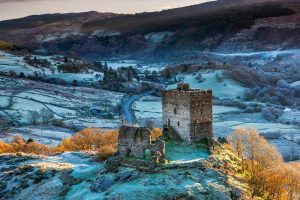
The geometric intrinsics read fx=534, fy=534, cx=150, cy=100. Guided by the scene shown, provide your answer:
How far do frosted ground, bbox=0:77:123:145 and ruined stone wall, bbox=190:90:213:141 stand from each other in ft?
191

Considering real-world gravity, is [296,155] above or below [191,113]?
below

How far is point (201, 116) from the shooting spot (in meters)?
56.7

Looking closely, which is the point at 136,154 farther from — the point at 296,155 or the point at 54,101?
A: the point at 54,101

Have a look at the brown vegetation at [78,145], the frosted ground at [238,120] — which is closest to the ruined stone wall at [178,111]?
the brown vegetation at [78,145]

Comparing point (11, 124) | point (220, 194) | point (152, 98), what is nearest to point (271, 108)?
point (152, 98)

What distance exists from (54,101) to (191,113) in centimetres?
12098

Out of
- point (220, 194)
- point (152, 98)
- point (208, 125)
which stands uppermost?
point (208, 125)

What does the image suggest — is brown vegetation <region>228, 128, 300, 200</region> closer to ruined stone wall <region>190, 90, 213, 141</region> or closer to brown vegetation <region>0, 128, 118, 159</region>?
ruined stone wall <region>190, 90, 213, 141</region>

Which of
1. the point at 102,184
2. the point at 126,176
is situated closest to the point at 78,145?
the point at 102,184

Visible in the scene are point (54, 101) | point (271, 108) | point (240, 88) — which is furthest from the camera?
point (240, 88)

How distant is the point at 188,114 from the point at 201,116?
1.64 metres

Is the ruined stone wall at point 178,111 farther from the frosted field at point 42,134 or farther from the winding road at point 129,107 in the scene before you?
the winding road at point 129,107

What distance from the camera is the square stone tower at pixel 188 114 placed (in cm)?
5600

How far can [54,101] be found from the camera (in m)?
172
